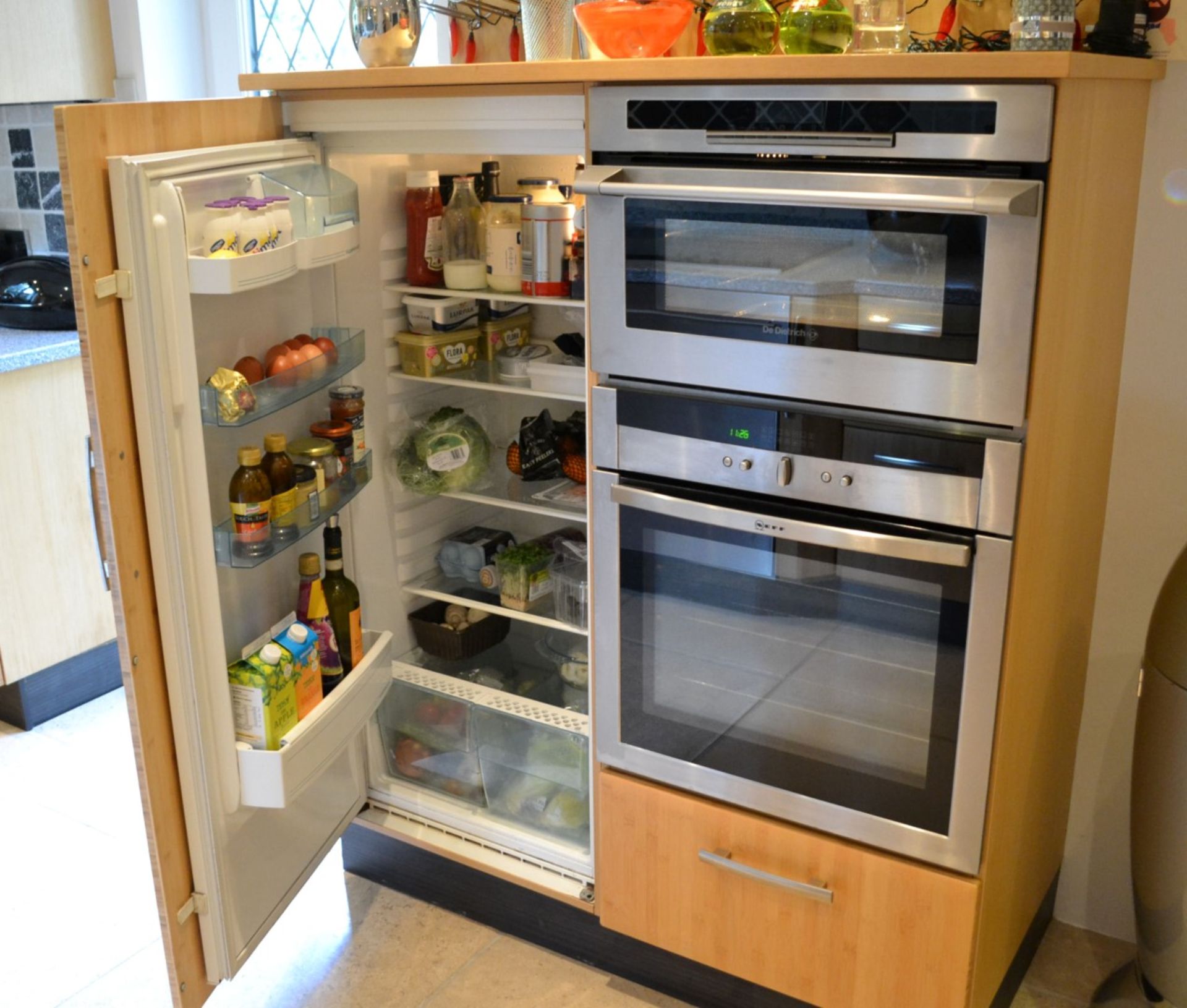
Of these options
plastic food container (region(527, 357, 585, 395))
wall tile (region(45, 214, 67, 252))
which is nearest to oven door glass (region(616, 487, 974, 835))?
plastic food container (region(527, 357, 585, 395))

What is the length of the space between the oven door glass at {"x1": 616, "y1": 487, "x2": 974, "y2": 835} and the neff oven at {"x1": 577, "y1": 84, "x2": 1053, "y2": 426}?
0.61ft

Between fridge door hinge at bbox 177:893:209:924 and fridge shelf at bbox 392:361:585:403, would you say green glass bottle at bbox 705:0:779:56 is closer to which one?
fridge shelf at bbox 392:361:585:403

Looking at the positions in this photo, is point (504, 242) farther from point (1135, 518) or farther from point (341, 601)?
point (1135, 518)

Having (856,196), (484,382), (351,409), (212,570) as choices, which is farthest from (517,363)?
(856,196)

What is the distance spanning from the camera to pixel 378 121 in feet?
5.66

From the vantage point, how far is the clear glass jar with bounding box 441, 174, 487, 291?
1962mm

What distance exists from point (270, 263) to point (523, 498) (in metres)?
0.68

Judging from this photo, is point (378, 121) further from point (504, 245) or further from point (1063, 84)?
point (1063, 84)

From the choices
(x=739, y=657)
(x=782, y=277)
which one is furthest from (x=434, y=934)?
(x=782, y=277)

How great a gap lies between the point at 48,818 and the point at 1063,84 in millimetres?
2197

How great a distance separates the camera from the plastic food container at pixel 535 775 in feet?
6.55

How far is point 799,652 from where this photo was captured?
5.23ft

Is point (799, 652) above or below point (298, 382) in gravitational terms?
below

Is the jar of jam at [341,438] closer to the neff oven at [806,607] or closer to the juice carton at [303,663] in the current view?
the juice carton at [303,663]
